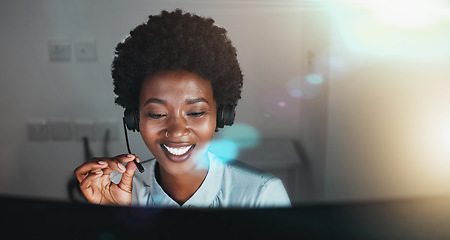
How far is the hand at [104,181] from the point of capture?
395 mm

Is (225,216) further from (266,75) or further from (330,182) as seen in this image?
(266,75)

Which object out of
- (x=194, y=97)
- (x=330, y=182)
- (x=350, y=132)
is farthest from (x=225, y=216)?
(x=330, y=182)

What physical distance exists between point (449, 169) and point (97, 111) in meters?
1.13

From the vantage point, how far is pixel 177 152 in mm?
512

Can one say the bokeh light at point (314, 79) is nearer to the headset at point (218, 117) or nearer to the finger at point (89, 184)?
the headset at point (218, 117)

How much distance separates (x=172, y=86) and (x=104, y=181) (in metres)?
0.14

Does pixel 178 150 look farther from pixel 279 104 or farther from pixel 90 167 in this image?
pixel 279 104

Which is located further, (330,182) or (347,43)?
(330,182)

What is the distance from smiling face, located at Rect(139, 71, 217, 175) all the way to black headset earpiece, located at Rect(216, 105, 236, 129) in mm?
28

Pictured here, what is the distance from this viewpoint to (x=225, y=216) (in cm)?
15

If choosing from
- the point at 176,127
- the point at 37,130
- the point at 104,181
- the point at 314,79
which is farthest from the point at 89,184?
the point at 37,130

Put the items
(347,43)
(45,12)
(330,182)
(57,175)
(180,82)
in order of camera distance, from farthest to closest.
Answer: (57,175)
(45,12)
(330,182)
(347,43)
(180,82)

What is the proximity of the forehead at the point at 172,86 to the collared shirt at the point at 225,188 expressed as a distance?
0.14m

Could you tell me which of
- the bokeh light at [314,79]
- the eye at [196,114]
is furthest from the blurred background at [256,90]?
the eye at [196,114]
